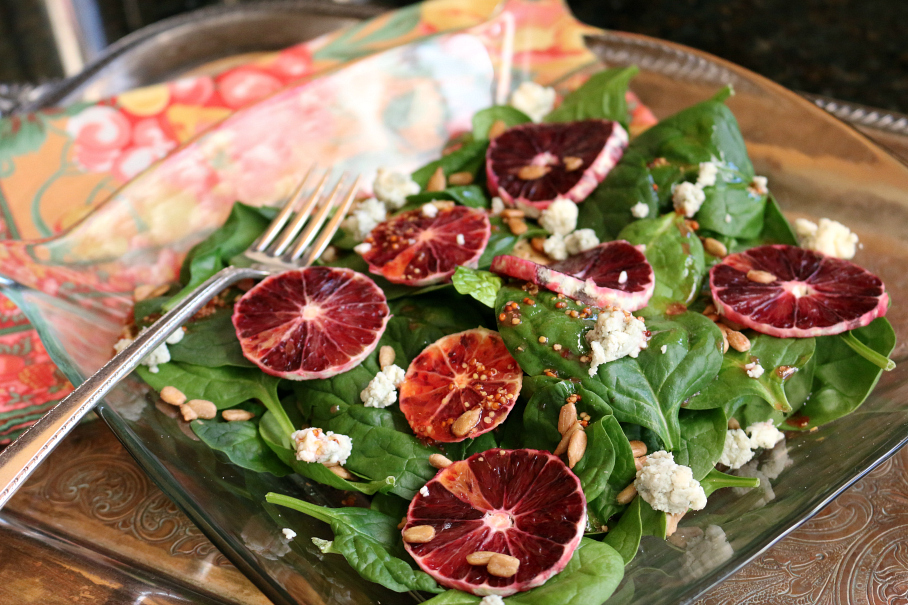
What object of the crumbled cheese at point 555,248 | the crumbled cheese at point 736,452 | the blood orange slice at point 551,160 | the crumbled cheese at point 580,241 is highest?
the blood orange slice at point 551,160

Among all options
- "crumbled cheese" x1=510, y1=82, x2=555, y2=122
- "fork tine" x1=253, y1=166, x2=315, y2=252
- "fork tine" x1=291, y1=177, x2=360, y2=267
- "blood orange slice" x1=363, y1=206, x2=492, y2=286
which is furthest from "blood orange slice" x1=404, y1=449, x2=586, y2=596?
"crumbled cheese" x1=510, y1=82, x2=555, y2=122

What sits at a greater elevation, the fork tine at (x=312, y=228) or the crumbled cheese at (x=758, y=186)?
the crumbled cheese at (x=758, y=186)

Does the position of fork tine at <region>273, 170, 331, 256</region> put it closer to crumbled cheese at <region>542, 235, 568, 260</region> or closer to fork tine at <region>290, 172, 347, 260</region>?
fork tine at <region>290, 172, 347, 260</region>

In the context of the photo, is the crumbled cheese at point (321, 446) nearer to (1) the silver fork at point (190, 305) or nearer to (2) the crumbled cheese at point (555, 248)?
(1) the silver fork at point (190, 305)

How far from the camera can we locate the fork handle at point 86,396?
4.04ft

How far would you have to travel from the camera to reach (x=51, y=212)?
7.82ft

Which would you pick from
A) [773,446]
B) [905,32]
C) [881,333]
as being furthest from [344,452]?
[905,32]

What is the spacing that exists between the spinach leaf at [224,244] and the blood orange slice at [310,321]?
220mm

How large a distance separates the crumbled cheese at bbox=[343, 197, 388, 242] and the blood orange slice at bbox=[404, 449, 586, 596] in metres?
0.74

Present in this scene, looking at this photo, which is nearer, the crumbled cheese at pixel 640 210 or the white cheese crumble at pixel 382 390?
the white cheese crumble at pixel 382 390

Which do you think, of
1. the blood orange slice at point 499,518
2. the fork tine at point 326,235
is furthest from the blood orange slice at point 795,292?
the fork tine at point 326,235

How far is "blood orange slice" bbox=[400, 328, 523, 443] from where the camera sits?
4.61ft

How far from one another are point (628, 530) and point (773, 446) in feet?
1.36

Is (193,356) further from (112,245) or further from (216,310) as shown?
(112,245)
